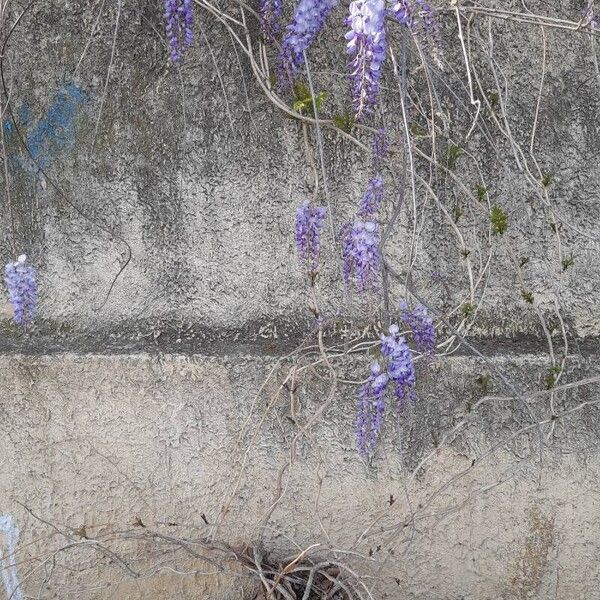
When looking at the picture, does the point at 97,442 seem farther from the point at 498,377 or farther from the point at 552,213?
the point at 552,213

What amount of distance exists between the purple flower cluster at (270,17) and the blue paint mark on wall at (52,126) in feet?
1.87

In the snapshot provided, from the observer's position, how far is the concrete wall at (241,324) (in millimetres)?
2768

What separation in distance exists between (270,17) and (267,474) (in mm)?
1306

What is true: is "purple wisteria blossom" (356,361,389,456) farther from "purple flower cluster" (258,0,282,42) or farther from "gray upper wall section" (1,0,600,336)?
"purple flower cluster" (258,0,282,42)

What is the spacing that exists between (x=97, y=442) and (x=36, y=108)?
100 centimetres

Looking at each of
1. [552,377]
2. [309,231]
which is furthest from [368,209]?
[552,377]

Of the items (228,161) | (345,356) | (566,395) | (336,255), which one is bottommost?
(566,395)

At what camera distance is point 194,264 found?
9.20 feet

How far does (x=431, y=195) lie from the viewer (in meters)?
2.78

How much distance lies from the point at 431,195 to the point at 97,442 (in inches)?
47.6

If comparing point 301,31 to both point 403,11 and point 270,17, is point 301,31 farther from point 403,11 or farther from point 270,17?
point 403,11

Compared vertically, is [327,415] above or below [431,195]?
below

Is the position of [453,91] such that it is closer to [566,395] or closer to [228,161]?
[228,161]

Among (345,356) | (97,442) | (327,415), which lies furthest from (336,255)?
(97,442)
